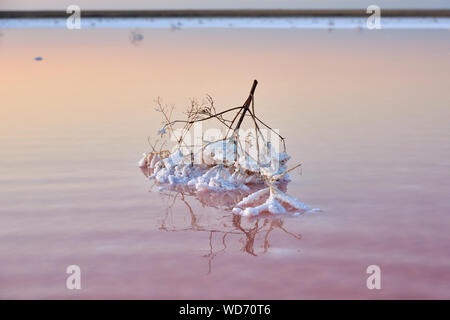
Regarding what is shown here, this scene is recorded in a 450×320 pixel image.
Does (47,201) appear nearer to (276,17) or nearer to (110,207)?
(110,207)

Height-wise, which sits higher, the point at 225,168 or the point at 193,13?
the point at 193,13

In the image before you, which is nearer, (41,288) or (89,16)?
(89,16)

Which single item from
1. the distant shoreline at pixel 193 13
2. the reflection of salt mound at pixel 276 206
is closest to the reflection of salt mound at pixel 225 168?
the reflection of salt mound at pixel 276 206

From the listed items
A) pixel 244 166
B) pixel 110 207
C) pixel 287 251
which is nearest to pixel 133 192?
pixel 110 207

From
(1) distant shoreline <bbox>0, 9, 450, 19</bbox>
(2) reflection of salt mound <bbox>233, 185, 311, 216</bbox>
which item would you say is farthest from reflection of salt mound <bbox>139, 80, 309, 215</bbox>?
(1) distant shoreline <bbox>0, 9, 450, 19</bbox>

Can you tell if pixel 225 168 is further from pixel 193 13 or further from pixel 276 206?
pixel 193 13

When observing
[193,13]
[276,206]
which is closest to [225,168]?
[276,206]

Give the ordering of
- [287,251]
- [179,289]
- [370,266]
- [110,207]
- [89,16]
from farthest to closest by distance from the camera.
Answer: [110,207] < [287,251] < [370,266] < [179,289] < [89,16]

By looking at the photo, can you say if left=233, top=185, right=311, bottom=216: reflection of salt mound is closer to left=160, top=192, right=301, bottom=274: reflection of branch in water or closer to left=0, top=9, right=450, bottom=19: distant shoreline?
left=160, top=192, right=301, bottom=274: reflection of branch in water
